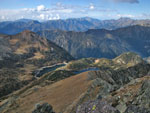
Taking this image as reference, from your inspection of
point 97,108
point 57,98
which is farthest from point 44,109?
point 57,98

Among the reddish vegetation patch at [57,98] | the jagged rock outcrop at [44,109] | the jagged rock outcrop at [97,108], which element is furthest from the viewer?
the reddish vegetation patch at [57,98]

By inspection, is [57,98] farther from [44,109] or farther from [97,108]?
[97,108]

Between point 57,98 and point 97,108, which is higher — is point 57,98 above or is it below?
below

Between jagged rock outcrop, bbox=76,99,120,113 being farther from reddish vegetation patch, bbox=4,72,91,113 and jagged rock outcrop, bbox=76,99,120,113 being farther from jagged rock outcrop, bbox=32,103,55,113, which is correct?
reddish vegetation patch, bbox=4,72,91,113

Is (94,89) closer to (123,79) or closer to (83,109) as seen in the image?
(83,109)

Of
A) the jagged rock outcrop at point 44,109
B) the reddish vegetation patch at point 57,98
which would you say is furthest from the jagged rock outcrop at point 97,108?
the reddish vegetation patch at point 57,98

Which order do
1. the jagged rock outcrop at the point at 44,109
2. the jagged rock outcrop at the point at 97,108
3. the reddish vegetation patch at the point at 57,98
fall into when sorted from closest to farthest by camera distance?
the jagged rock outcrop at the point at 97,108 → the jagged rock outcrop at the point at 44,109 → the reddish vegetation patch at the point at 57,98

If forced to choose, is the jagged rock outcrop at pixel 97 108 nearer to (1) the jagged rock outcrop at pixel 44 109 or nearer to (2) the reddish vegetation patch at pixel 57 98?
(1) the jagged rock outcrop at pixel 44 109

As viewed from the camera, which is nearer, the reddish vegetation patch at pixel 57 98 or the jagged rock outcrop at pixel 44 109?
the jagged rock outcrop at pixel 44 109

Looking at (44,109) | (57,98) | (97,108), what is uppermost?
(97,108)

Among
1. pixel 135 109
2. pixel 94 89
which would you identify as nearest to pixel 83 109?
pixel 135 109

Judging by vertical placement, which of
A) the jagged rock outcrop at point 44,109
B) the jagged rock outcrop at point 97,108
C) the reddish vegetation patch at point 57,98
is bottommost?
the reddish vegetation patch at point 57,98
